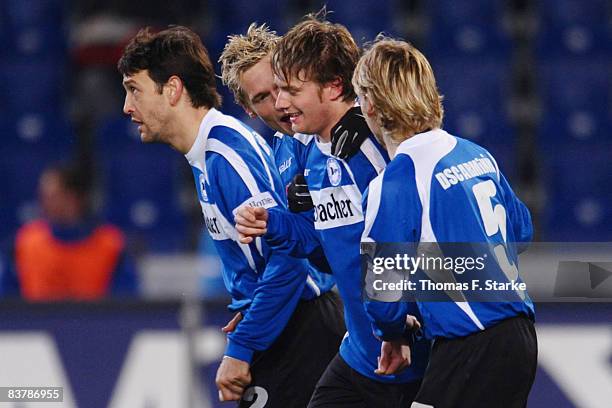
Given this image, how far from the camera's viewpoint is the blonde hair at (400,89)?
3.06 meters

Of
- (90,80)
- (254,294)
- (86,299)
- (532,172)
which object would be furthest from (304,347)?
(90,80)

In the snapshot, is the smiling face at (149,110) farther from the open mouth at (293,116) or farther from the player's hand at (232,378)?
the player's hand at (232,378)

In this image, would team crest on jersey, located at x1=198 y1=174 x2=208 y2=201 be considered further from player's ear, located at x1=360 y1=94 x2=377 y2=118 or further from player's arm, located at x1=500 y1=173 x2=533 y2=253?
player's arm, located at x1=500 y1=173 x2=533 y2=253

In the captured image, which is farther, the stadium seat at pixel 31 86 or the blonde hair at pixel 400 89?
the stadium seat at pixel 31 86

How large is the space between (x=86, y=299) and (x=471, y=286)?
8.38 ft

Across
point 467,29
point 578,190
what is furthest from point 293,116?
point 467,29

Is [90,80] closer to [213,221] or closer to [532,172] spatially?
[532,172]

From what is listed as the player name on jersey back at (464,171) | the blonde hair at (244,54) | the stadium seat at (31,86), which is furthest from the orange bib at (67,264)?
the player name on jersey back at (464,171)

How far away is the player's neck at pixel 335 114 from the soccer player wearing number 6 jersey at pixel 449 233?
1.17 ft

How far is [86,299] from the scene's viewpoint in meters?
5.16

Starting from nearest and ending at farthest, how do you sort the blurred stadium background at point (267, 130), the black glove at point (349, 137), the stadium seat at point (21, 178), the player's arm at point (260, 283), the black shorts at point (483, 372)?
the black shorts at point (483, 372), the black glove at point (349, 137), the player's arm at point (260, 283), the blurred stadium background at point (267, 130), the stadium seat at point (21, 178)

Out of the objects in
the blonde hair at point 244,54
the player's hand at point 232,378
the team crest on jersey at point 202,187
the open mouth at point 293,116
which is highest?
the blonde hair at point 244,54

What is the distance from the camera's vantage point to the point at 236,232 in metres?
3.63

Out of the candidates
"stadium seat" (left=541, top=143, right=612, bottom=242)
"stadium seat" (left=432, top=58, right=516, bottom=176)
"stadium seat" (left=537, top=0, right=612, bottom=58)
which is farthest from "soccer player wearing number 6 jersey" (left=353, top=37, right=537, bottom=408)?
"stadium seat" (left=537, top=0, right=612, bottom=58)
